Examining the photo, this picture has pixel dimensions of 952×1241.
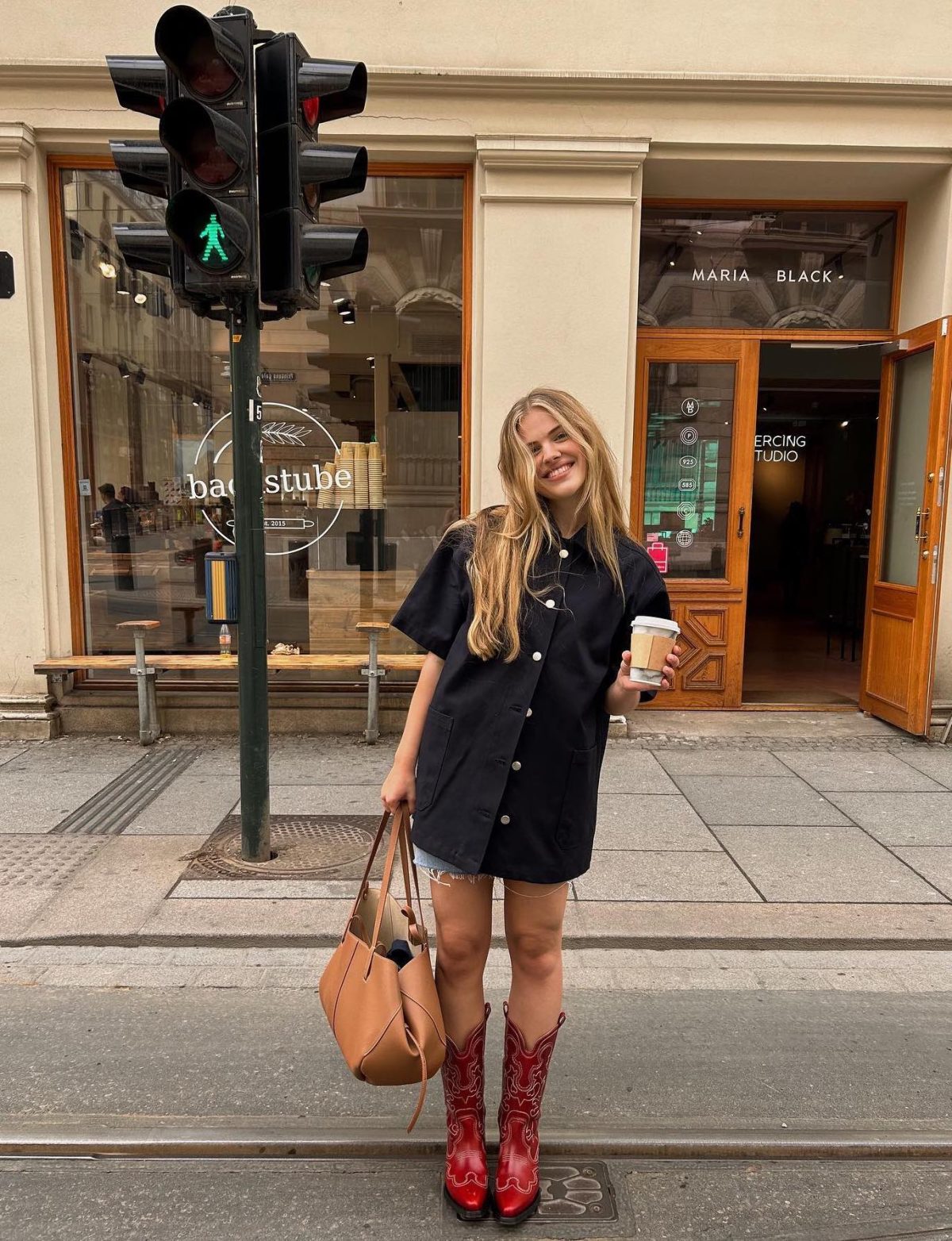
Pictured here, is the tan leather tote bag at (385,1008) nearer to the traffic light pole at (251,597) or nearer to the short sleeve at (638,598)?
the short sleeve at (638,598)

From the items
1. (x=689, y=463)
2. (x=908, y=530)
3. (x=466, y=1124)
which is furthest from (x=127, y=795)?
(x=908, y=530)

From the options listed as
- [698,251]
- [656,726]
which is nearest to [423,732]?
[656,726]

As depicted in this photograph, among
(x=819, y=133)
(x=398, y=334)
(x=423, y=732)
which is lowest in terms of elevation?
(x=423, y=732)

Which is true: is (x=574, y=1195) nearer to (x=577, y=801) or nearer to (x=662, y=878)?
(x=577, y=801)

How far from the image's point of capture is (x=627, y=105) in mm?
6465

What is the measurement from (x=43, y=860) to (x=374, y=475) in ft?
12.6

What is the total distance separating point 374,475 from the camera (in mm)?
7305

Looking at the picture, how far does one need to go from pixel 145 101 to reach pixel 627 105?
3.76 meters

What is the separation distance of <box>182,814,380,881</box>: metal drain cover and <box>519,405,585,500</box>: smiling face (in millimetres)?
2916

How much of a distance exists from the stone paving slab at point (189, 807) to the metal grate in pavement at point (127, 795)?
0.07 meters

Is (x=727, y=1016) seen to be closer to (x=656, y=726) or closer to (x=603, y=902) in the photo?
(x=603, y=902)

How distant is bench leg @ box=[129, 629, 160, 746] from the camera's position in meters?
6.75

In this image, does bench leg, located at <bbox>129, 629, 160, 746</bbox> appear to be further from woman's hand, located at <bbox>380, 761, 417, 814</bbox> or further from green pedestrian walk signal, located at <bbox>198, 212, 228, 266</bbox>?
woman's hand, located at <bbox>380, 761, 417, 814</bbox>

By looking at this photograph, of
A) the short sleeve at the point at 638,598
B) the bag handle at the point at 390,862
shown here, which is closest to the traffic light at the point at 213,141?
the short sleeve at the point at 638,598
